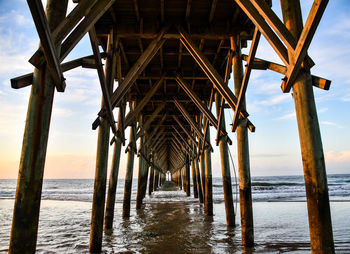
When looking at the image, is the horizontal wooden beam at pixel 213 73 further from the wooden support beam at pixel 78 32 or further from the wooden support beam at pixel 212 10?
the wooden support beam at pixel 78 32

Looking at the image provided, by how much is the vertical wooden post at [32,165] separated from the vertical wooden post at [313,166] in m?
2.77

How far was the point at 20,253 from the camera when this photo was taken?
7.28 ft

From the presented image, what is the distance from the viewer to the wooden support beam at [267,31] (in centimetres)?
301

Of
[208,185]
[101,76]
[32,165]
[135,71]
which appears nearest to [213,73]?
[135,71]

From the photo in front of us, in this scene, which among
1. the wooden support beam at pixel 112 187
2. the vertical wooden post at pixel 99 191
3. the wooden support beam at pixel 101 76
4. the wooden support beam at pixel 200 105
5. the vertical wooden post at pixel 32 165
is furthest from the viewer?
the wooden support beam at pixel 200 105

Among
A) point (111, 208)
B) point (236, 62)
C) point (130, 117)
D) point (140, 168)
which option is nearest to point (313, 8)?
point (236, 62)

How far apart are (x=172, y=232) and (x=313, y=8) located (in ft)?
17.4

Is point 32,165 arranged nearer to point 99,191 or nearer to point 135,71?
point 99,191

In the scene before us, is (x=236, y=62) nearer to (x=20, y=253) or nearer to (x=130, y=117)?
(x=130, y=117)

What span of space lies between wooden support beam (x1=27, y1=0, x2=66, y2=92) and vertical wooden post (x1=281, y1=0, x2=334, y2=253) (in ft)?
8.81

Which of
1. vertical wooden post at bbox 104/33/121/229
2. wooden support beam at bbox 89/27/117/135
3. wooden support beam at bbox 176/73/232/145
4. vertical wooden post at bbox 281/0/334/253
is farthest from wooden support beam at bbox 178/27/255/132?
vertical wooden post at bbox 104/33/121/229

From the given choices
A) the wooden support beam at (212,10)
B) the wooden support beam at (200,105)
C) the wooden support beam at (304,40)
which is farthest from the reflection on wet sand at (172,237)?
the wooden support beam at (212,10)

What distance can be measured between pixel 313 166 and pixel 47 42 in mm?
2993

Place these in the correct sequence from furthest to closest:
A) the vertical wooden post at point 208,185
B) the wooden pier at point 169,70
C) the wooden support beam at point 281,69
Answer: the vertical wooden post at point 208,185 → the wooden support beam at point 281,69 → the wooden pier at point 169,70
